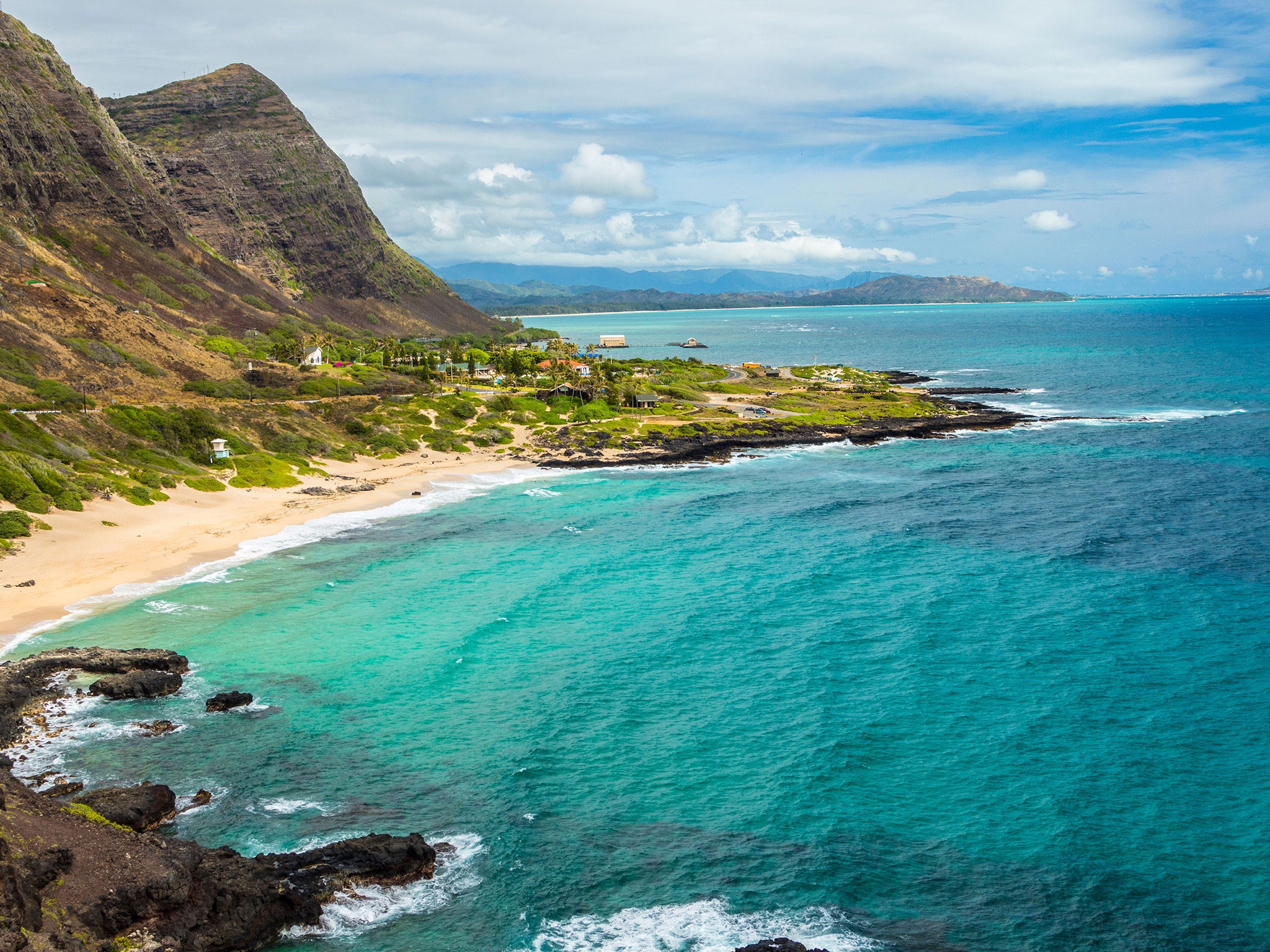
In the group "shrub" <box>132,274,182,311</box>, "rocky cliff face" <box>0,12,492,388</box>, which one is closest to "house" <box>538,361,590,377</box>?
"rocky cliff face" <box>0,12,492,388</box>

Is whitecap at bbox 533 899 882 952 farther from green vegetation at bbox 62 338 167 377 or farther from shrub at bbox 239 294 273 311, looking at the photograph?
shrub at bbox 239 294 273 311

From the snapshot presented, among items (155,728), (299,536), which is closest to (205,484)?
(299,536)

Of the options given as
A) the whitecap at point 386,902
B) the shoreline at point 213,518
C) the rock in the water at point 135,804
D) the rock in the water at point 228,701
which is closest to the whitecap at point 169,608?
the shoreline at point 213,518

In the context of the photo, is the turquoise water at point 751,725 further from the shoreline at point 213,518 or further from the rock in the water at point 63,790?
the shoreline at point 213,518

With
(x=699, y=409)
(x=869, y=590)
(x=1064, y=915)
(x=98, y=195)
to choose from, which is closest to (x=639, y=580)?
(x=869, y=590)

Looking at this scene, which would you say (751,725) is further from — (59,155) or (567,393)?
(59,155)
